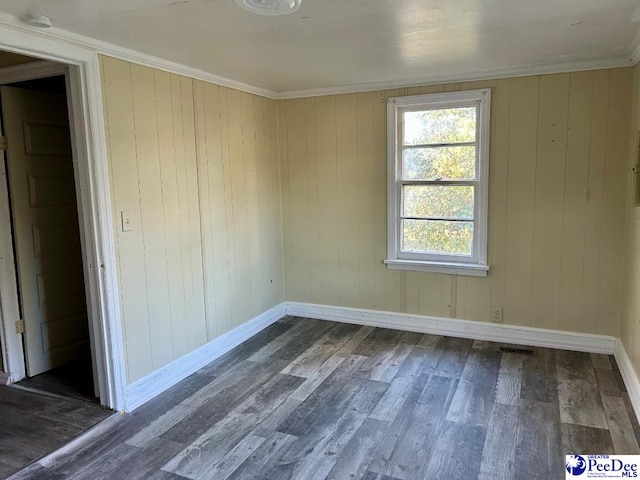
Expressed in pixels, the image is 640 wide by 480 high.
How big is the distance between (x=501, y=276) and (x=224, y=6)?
9.70 ft

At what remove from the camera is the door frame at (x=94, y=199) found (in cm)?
257

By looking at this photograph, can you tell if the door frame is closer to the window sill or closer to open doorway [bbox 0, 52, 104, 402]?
open doorway [bbox 0, 52, 104, 402]

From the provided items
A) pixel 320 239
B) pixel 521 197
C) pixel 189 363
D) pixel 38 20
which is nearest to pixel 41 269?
pixel 189 363

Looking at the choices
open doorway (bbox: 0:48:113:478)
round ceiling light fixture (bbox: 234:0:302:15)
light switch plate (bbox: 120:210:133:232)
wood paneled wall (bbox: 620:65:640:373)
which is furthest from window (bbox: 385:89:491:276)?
open doorway (bbox: 0:48:113:478)

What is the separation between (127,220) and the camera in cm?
285

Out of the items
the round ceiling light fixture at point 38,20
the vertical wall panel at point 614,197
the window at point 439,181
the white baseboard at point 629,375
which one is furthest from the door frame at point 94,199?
the vertical wall panel at point 614,197

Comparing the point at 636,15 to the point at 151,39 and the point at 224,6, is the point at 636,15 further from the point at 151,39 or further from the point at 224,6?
the point at 151,39

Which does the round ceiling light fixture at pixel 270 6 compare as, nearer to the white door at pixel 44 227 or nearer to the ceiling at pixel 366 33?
the ceiling at pixel 366 33

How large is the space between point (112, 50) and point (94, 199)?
2.88 ft

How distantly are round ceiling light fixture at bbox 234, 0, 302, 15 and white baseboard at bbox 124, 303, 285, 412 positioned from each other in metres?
2.32

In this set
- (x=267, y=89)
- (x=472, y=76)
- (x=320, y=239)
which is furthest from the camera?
(x=320, y=239)

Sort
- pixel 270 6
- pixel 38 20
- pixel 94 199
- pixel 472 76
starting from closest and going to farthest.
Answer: pixel 270 6 < pixel 38 20 < pixel 94 199 < pixel 472 76

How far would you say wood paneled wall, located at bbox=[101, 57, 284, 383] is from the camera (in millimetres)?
2861

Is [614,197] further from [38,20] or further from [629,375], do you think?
[38,20]
